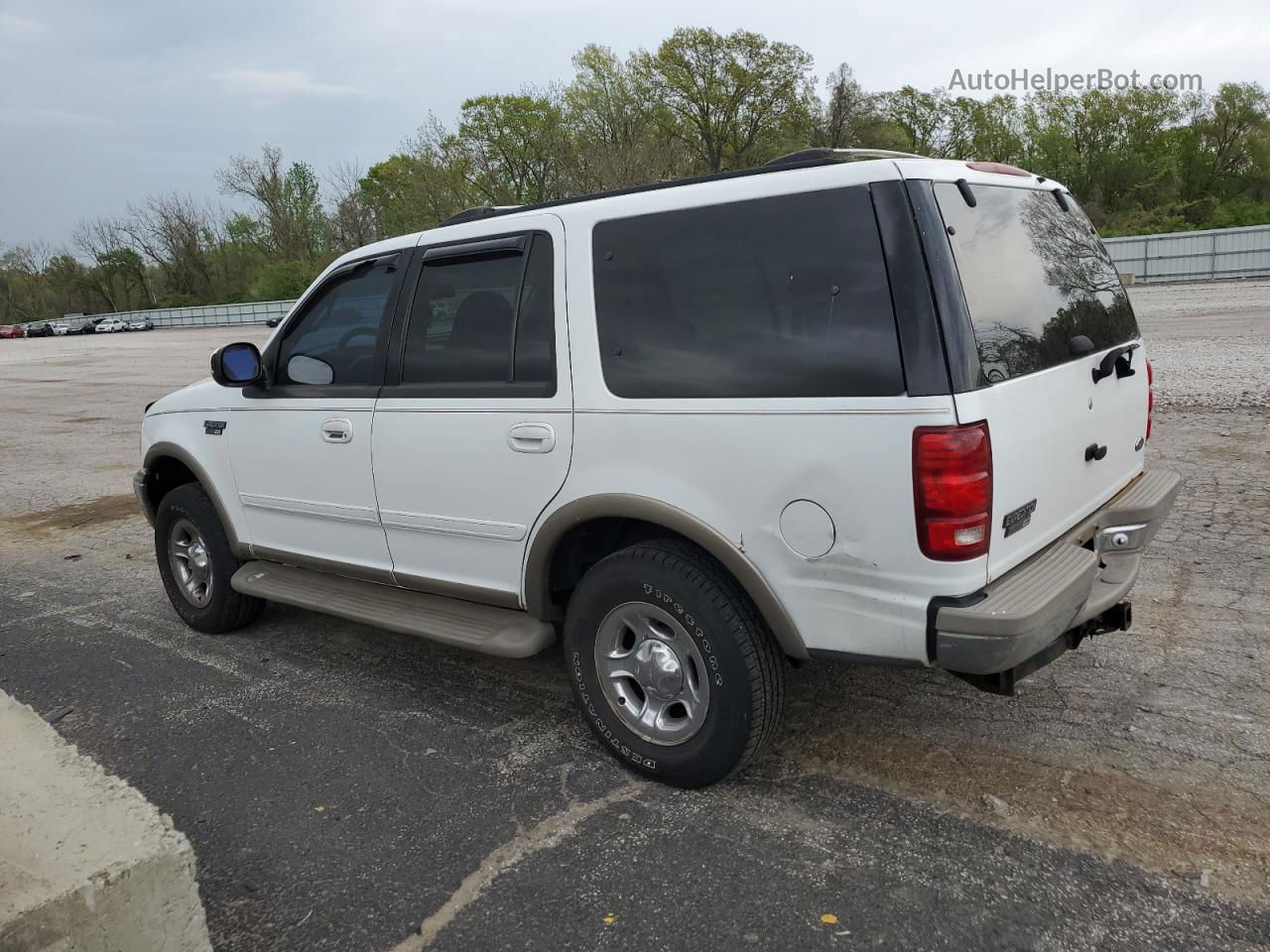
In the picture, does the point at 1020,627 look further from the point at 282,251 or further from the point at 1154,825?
the point at 282,251

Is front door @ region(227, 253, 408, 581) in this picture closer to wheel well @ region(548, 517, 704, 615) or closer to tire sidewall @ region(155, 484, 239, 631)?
tire sidewall @ region(155, 484, 239, 631)

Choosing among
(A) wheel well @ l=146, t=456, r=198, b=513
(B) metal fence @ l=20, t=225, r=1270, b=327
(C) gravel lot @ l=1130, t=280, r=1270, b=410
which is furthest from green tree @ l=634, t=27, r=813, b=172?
(A) wheel well @ l=146, t=456, r=198, b=513

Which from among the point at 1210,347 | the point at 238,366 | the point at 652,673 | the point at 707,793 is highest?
the point at 238,366

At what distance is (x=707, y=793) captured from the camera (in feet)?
10.8

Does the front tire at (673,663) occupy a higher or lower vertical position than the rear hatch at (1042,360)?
lower

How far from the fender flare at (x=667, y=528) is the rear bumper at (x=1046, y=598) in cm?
48

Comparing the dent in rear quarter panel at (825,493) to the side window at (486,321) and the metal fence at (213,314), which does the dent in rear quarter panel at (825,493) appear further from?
the metal fence at (213,314)

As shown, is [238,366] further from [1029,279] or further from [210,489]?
[1029,279]

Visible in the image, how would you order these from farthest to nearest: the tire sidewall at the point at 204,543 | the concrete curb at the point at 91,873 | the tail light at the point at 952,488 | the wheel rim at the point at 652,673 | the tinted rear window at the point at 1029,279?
the tire sidewall at the point at 204,543 → the wheel rim at the point at 652,673 → the tinted rear window at the point at 1029,279 → the tail light at the point at 952,488 → the concrete curb at the point at 91,873

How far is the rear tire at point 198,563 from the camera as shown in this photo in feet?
16.2

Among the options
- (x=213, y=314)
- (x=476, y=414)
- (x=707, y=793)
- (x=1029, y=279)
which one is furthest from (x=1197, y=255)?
(x=213, y=314)

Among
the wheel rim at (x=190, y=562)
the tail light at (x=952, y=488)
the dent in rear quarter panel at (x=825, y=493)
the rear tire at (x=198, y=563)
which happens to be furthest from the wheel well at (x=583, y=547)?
the wheel rim at (x=190, y=562)

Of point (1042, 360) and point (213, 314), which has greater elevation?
point (213, 314)

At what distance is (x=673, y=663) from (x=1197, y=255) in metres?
37.9
